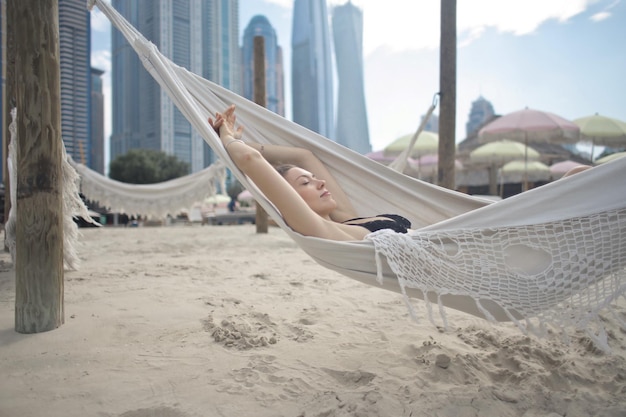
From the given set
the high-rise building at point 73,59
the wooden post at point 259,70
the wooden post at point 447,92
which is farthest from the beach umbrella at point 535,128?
the high-rise building at point 73,59

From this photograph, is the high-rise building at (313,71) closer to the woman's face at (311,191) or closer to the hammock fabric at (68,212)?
the hammock fabric at (68,212)

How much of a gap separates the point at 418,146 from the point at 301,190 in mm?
6305

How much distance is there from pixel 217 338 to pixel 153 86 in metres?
16.5

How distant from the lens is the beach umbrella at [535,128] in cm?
601

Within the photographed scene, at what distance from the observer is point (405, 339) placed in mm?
1555

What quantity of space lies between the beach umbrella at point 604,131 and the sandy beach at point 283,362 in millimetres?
6076

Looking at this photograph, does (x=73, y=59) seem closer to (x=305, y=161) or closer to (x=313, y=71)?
(x=305, y=161)

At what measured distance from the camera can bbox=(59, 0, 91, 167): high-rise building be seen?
7.98 feet

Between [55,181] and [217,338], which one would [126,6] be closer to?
[55,181]

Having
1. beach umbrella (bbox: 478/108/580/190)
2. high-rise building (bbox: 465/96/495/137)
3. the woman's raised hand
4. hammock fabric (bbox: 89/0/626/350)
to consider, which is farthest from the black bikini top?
high-rise building (bbox: 465/96/495/137)

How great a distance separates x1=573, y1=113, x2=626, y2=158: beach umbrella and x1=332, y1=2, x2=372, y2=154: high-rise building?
20.6 meters

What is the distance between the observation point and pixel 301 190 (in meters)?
1.58

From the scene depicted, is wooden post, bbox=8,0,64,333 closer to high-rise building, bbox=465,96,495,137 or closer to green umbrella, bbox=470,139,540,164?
green umbrella, bbox=470,139,540,164

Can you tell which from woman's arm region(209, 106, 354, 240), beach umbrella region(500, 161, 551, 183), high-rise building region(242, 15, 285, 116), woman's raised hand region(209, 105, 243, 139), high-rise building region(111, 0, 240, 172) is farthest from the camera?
high-rise building region(242, 15, 285, 116)
